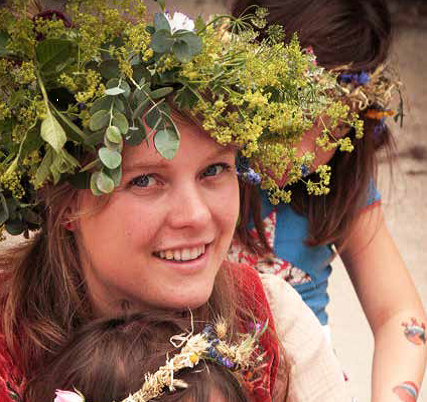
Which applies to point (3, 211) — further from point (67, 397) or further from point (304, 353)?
point (304, 353)

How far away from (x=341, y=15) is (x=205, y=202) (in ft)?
3.70

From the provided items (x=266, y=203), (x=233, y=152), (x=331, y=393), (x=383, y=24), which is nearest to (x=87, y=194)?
(x=233, y=152)

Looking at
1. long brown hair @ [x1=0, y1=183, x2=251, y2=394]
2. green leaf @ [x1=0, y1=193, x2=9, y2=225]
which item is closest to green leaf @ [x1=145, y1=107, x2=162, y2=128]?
long brown hair @ [x1=0, y1=183, x2=251, y2=394]

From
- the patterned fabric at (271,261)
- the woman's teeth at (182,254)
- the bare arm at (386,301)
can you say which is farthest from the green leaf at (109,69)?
the bare arm at (386,301)

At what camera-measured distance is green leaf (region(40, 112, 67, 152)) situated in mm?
1338

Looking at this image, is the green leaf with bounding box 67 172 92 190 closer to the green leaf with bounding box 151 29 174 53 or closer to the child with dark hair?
the green leaf with bounding box 151 29 174 53

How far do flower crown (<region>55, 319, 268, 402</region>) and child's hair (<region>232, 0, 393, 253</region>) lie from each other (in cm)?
89

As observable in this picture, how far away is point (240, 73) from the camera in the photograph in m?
1.52

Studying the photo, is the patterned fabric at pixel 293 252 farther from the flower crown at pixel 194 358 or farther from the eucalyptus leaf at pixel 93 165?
the eucalyptus leaf at pixel 93 165

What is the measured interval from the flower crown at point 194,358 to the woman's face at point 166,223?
74 millimetres

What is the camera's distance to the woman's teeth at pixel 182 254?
1562 mm

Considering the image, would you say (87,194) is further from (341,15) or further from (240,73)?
(341,15)

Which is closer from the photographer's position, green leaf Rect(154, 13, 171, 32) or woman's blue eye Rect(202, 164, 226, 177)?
green leaf Rect(154, 13, 171, 32)

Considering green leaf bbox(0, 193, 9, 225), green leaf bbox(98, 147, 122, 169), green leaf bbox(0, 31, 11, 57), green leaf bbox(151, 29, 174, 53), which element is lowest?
green leaf bbox(0, 193, 9, 225)
